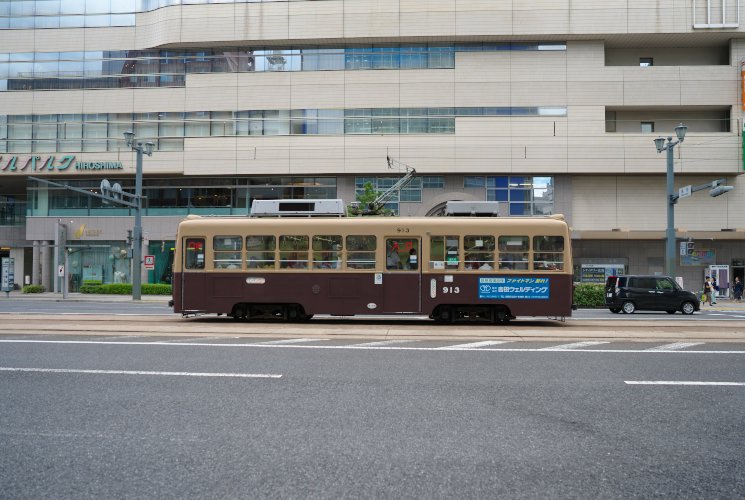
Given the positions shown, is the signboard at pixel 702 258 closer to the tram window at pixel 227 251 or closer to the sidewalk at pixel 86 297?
the tram window at pixel 227 251

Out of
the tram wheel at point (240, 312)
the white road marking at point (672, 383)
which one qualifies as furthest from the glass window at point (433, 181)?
the white road marking at point (672, 383)

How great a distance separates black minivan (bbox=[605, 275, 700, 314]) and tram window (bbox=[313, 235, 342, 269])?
46.6 ft

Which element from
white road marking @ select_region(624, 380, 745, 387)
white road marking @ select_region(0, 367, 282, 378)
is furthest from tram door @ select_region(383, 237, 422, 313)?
white road marking @ select_region(624, 380, 745, 387)

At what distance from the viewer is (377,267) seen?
1479cm

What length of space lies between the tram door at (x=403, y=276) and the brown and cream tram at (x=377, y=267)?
0.03m

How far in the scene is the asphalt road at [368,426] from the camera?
3.62 m

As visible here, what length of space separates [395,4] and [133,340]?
107 ft

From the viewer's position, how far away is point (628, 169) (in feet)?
118

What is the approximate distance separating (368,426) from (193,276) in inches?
452

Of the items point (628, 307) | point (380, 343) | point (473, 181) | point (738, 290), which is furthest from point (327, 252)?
point (738, 290)

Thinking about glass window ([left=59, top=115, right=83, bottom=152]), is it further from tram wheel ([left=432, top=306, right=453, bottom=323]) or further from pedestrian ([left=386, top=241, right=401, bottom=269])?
tram wheel ([left=432, top=306, right=453, bottom=323])

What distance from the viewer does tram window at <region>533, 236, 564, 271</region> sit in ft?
47.6

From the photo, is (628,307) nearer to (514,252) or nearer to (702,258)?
(514,252)

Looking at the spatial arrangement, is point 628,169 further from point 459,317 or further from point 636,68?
point 459,317
